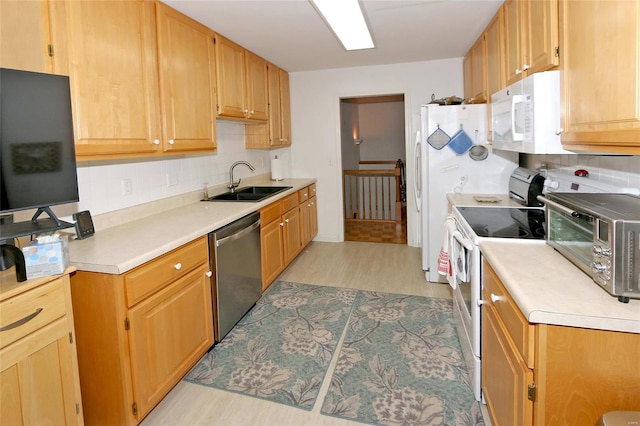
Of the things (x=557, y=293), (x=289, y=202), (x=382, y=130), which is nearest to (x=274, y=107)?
(x=289, y=202)

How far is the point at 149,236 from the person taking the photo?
85.3 inches

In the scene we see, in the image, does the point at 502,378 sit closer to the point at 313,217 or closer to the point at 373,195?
the point at 313,217

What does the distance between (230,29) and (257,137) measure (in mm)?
1435

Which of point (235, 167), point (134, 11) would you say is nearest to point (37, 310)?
point (134, 11)

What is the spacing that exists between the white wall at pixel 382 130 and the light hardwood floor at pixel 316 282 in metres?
4.01

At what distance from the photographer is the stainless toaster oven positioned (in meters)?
1.18

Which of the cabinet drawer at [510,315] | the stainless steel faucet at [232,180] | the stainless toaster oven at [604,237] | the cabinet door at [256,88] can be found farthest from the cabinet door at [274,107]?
the stainless toaster oven at [604,237]

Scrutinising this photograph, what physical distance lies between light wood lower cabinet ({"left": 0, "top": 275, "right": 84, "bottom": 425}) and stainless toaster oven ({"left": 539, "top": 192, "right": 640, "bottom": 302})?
1.96 meters

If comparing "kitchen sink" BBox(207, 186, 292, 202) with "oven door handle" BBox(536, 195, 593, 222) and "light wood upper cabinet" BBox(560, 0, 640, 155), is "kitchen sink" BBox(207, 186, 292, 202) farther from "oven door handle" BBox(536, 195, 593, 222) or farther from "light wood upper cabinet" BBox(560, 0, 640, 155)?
"light wood upper cabinet" BBox(560, 0, 640, 155)

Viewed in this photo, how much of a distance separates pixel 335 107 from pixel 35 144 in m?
3.95

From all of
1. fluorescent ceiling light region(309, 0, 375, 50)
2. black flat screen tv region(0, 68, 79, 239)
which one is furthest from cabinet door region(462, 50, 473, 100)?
black flat screen tv region(0, 68, 79, 239)

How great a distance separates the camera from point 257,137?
4.49m

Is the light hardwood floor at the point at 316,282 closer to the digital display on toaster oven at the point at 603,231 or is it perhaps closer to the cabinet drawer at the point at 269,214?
the cabinet drawer at the point at 269,214

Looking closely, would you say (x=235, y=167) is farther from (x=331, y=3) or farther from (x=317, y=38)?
(x=331, y=3)
